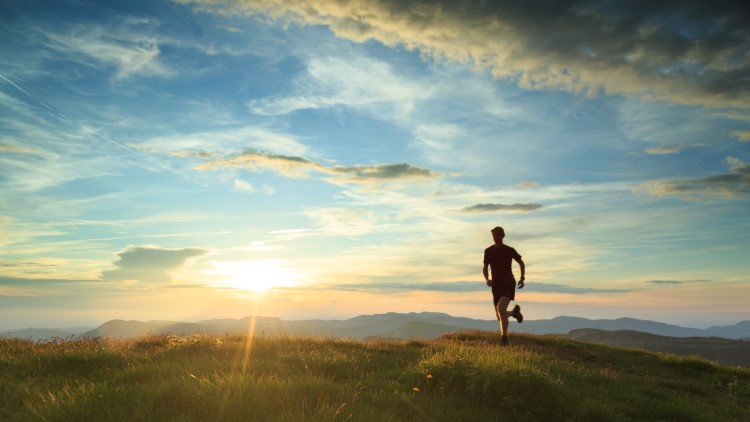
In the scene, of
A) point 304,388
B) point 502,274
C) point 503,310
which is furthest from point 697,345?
point 304,388

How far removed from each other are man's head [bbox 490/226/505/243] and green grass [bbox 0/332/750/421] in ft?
15.6

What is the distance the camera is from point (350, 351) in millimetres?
12453

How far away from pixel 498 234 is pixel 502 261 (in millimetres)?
901

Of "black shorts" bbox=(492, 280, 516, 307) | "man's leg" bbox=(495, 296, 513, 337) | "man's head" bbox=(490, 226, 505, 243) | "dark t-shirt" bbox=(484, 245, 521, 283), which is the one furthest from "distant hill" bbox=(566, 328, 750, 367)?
"man's head" bbox=(490, 226, 505, 243)

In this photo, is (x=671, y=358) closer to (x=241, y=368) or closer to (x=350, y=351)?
(x=350, y=351)

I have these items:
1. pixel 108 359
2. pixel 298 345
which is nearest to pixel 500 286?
pixel 298 345

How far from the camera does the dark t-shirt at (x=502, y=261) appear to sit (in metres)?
15.5

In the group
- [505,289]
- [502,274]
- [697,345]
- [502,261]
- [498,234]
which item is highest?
[498,234]

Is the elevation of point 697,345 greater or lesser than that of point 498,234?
lesser

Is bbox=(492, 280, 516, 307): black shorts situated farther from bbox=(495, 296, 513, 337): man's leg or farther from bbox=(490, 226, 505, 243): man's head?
bbox=(490, 226, 505, 243): man's head

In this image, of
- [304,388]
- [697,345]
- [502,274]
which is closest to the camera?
[304,388]

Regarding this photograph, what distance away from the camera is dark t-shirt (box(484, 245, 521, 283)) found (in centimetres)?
1548

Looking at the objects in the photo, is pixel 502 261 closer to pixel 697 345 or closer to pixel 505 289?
pixel 505 289

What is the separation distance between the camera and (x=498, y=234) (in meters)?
15.6
